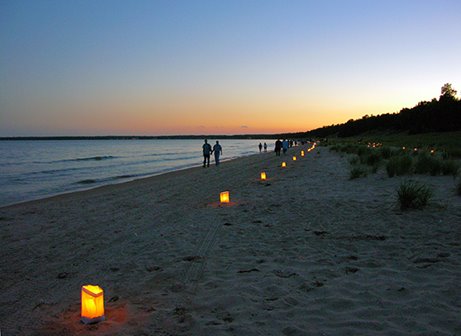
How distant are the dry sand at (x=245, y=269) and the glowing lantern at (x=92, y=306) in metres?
0.11

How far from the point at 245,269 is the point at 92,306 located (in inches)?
77.1

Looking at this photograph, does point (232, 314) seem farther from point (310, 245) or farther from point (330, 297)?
point (310, 245)

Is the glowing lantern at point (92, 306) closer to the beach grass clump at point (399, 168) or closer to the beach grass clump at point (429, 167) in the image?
the beach grass clump at point (399, 168)

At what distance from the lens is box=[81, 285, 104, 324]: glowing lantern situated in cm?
333

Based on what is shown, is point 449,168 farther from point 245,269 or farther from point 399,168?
point 245,269

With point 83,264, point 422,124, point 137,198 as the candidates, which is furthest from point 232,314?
point 422,124

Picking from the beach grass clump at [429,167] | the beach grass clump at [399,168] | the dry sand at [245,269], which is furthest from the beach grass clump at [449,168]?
the dry sand at [245,269]

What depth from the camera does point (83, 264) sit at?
5129 millimetres

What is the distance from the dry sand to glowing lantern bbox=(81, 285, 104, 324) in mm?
111

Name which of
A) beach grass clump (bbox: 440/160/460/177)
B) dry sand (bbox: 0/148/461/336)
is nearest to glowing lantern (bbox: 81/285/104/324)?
dry sand (bbox: 0/148/461/336)

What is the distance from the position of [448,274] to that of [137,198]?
9161 millimetres

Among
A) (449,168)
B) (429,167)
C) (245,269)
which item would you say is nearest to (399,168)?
(429,167)

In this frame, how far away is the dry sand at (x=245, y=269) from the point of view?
3291 mm

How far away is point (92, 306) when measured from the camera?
11.0 ft
